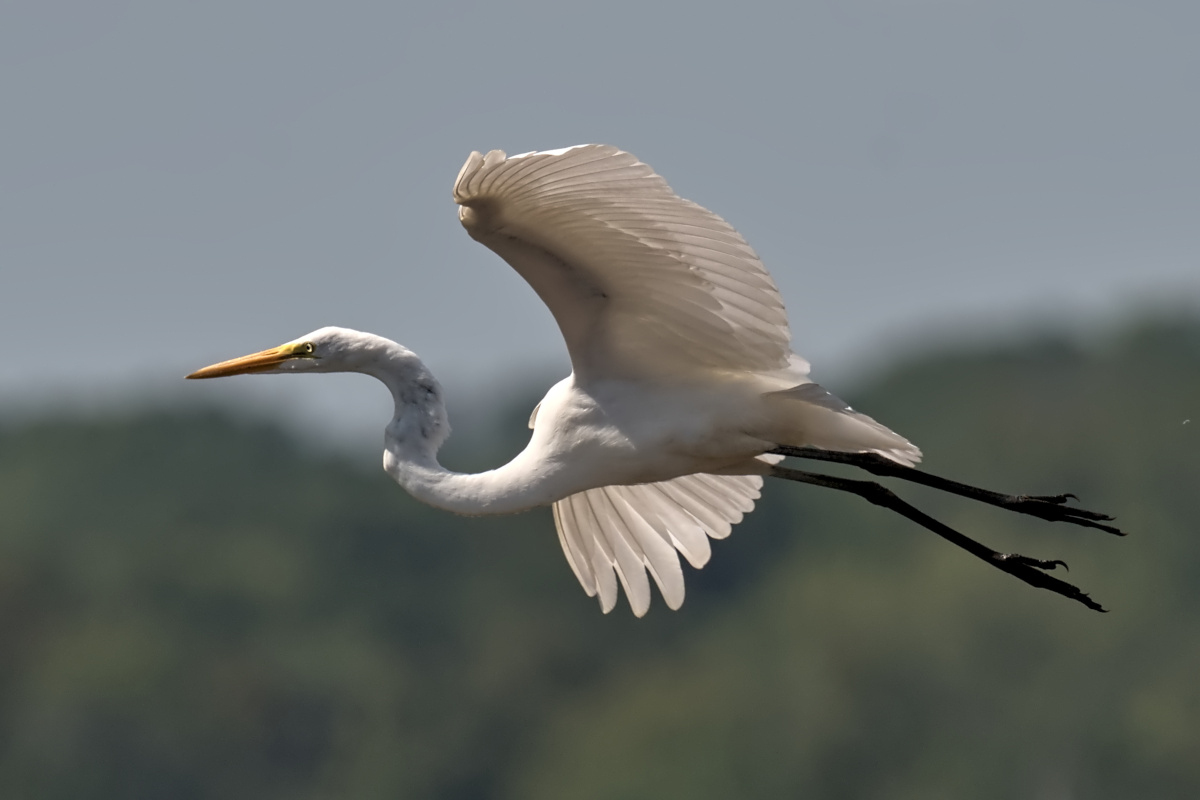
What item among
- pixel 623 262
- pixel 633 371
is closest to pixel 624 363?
pixel 633 371

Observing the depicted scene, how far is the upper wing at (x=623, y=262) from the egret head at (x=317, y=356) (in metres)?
0.83

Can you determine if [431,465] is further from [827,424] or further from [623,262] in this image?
[827,424]

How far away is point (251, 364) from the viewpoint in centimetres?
932

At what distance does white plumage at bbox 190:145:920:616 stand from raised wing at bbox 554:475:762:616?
0.19 metres

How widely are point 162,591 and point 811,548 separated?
15.9m

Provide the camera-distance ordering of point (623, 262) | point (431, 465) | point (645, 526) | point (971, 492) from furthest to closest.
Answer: point (645, 526) → point (971, 492) → point (431, 465) → point (623, 262)

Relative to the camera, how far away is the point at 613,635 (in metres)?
50.2

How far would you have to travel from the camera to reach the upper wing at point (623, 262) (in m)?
7.82

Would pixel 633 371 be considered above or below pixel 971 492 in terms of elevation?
above

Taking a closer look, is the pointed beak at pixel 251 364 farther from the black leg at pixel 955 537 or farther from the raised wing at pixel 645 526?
the black leg at pixel 955 537

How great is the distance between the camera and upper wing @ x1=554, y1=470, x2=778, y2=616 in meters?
9.89

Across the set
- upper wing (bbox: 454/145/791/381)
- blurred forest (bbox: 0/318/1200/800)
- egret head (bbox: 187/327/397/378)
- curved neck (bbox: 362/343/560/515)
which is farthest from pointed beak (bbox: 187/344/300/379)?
blurred forest (bbox: 0/318/1200/800)

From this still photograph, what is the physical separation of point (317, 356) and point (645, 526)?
5.66ft

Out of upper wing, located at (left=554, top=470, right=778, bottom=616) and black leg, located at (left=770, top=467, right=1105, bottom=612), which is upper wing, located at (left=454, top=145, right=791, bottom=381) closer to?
black leg, located at (left=770, top=467, right=1105, bottom=612)
